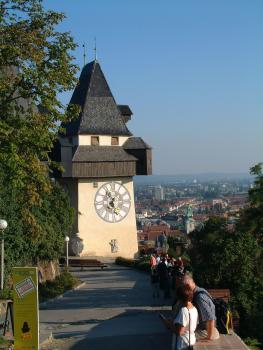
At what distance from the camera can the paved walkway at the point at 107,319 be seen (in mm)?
11641

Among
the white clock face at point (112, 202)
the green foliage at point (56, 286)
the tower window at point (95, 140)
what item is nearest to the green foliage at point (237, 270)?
the green foliage at point (56, 286)

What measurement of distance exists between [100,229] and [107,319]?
27.6m

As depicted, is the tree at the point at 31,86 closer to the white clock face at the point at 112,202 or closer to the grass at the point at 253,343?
the grass at the point at 253,343

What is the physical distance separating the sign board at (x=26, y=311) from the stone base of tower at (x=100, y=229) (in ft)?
102

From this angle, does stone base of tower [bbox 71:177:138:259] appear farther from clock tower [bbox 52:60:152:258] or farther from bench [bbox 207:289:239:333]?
bench [bbox 207:289:239:333]

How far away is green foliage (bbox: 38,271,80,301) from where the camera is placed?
20.5 m

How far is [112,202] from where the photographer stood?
42.9 metres

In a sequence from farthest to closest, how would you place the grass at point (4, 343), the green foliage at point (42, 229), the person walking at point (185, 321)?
1. the green foliage at point (42, 229)
2. the grass at point (4, 343)
3. the person walking at point (185, 321)

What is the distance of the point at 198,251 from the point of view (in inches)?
553

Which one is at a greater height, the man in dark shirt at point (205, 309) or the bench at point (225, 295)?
the man in dark shirt at point (205, 309)

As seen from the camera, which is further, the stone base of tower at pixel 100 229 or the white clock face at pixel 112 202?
the white clock face at pixel 112 202

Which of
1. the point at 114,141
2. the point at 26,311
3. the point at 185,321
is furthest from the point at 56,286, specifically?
the point at 114,141

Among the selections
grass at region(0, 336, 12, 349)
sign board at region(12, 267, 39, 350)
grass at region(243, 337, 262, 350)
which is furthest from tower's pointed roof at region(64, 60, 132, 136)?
sign board at region(12, 267, 39, 350)

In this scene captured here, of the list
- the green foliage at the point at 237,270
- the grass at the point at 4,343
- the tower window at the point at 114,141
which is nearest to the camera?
the grass at the point at 4,343
